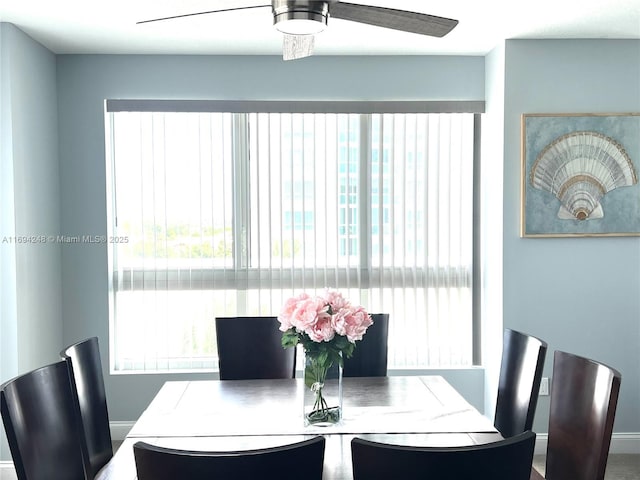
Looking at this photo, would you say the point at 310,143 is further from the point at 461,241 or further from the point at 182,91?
the point at 461,241

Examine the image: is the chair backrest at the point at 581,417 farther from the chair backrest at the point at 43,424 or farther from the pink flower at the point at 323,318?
the chair backrest at the point at 43,424

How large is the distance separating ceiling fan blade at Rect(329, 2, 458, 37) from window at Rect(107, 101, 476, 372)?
1.90 metres

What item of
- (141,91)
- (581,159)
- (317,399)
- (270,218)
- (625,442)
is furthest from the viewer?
(270,218)

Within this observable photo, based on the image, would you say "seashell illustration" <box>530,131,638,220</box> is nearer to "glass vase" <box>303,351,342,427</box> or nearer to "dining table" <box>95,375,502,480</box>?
"dining table" <box>95,375,502,480</box>

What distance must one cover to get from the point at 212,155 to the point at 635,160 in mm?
2522

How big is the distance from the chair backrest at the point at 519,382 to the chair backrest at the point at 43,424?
1.61 metres

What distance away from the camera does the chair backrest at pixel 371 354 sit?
2.94m

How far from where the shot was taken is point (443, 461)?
1200mm

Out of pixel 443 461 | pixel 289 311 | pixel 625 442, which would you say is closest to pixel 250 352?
pixel 289 311

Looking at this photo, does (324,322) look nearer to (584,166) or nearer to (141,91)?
(584,166)

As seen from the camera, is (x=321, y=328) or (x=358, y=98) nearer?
(x=321, y=328)

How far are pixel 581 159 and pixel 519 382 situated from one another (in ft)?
5.48

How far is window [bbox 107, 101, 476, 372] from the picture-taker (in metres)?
3.90

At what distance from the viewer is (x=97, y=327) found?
12.7 ft
